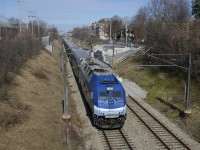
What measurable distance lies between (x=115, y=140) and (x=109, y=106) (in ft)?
8.25

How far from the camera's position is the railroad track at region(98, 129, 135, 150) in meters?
20.7

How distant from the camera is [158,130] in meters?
23.9

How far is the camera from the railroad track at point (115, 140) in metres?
20.7

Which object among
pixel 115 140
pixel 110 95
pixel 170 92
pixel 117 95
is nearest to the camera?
pixel 115 140

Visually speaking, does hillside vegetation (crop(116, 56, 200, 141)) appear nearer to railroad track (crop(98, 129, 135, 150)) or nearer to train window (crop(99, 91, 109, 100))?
railroad track (crop(98, 129, 135, 150))

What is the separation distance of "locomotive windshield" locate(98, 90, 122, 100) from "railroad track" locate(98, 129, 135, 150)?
2412mm

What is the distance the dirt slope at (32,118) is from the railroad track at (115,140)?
2.83 m

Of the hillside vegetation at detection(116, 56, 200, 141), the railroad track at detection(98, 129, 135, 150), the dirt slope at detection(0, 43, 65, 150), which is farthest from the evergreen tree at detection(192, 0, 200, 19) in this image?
the railroad track at detection(98, 129, 135, 150)

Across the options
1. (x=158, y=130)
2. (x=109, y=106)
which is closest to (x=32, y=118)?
(x=109, y=106)

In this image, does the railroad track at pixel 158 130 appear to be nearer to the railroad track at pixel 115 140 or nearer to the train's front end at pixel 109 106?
the railroad track at pixel 115 140

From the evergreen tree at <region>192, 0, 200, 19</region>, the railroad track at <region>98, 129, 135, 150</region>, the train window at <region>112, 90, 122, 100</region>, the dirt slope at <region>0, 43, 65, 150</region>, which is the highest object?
the evergreen tree at <region>192, 0, 200, 19</region>

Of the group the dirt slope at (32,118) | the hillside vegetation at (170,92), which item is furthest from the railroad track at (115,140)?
the hillside vegetation at (170,92)

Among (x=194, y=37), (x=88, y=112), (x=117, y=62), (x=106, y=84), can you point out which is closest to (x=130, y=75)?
(x=194, y=37)

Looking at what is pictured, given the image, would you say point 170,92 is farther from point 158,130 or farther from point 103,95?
point 103,95
